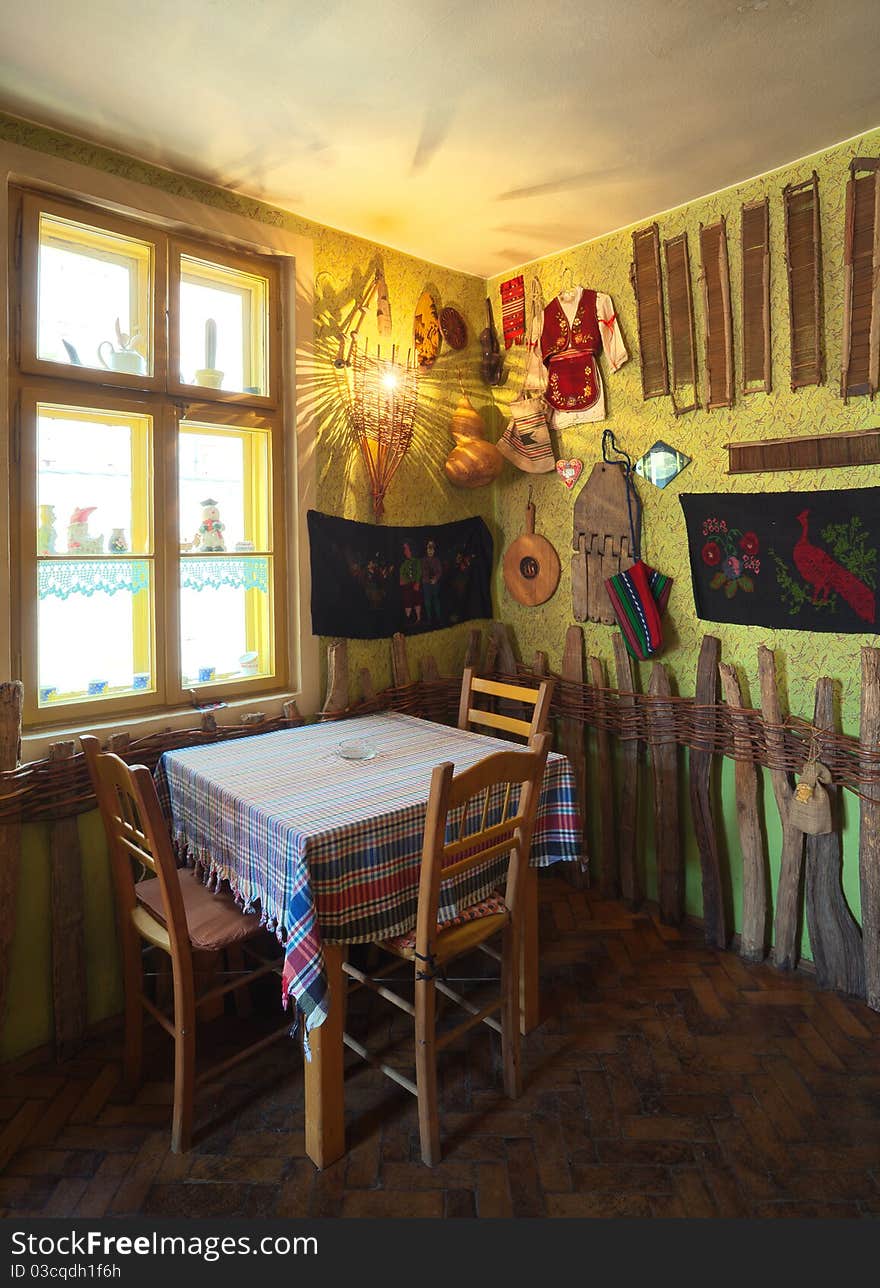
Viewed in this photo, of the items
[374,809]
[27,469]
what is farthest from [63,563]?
[374,809]

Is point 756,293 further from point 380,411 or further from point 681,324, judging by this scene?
point 380,411

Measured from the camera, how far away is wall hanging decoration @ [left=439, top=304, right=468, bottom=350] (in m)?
3.56

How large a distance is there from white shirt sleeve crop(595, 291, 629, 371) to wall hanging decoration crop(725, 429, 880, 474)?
0.64 metres

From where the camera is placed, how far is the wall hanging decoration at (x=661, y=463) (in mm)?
3037

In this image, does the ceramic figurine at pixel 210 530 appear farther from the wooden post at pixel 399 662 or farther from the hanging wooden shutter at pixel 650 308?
the hanging wooden shutter at pixel 650 308

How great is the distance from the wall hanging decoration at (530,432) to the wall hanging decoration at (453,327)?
0.33m

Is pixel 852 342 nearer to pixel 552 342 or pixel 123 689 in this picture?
pixel 552 342

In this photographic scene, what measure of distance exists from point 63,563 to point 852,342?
2.69 meters

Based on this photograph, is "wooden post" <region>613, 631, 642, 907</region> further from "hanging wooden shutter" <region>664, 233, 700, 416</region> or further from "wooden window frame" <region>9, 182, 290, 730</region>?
"wooden window frame" <region>9, 182, 290, 730</region>

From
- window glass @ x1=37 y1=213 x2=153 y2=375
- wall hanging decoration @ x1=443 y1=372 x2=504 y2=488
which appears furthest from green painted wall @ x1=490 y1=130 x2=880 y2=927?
window glass @ x1=37 y1=213 x2=153 y2=375

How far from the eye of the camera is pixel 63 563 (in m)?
2.51

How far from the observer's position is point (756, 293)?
2729 millimetres

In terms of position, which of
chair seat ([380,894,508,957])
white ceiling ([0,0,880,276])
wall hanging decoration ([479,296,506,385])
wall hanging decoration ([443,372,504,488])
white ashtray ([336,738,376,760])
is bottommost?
chair seat ([380,894,508,957])

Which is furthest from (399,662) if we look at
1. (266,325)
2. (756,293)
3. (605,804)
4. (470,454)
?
(756,293)
